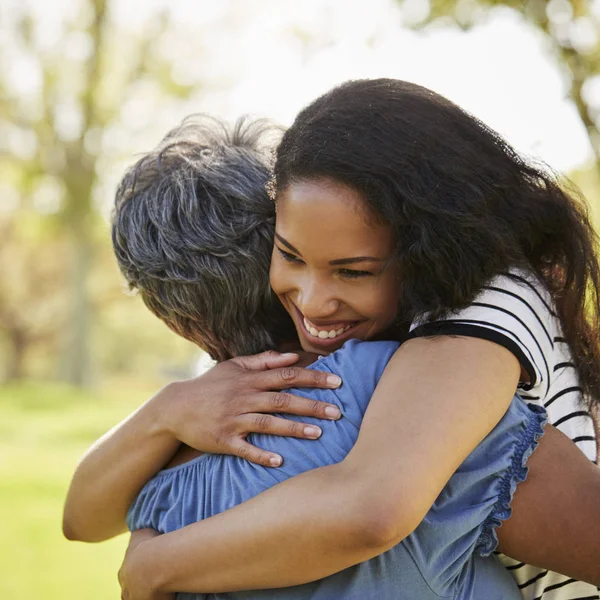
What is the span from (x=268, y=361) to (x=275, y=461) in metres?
0.33

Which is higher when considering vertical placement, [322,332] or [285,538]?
[322,332]

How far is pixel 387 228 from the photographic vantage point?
1886 millimetres

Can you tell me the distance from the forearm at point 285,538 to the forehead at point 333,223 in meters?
0.54

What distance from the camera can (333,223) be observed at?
6.16 ft

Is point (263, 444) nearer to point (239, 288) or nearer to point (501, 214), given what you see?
point (239, 288)

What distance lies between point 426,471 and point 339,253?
1.94ft

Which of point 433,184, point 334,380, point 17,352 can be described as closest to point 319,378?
point 334,380

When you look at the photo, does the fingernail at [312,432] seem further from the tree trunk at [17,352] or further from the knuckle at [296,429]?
the tree trunk at [17,352]

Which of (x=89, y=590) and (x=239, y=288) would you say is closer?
(x=239, y=288)

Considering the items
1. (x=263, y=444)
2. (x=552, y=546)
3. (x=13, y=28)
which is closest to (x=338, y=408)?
(x=263, y=444)

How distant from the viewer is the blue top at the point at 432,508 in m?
1.68

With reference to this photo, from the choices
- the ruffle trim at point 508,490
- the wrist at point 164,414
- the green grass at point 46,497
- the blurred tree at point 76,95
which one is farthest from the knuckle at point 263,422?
the blurred tree at point 76,95

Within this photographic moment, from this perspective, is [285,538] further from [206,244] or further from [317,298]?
[206,244]

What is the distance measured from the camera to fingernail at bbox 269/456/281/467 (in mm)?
1753
